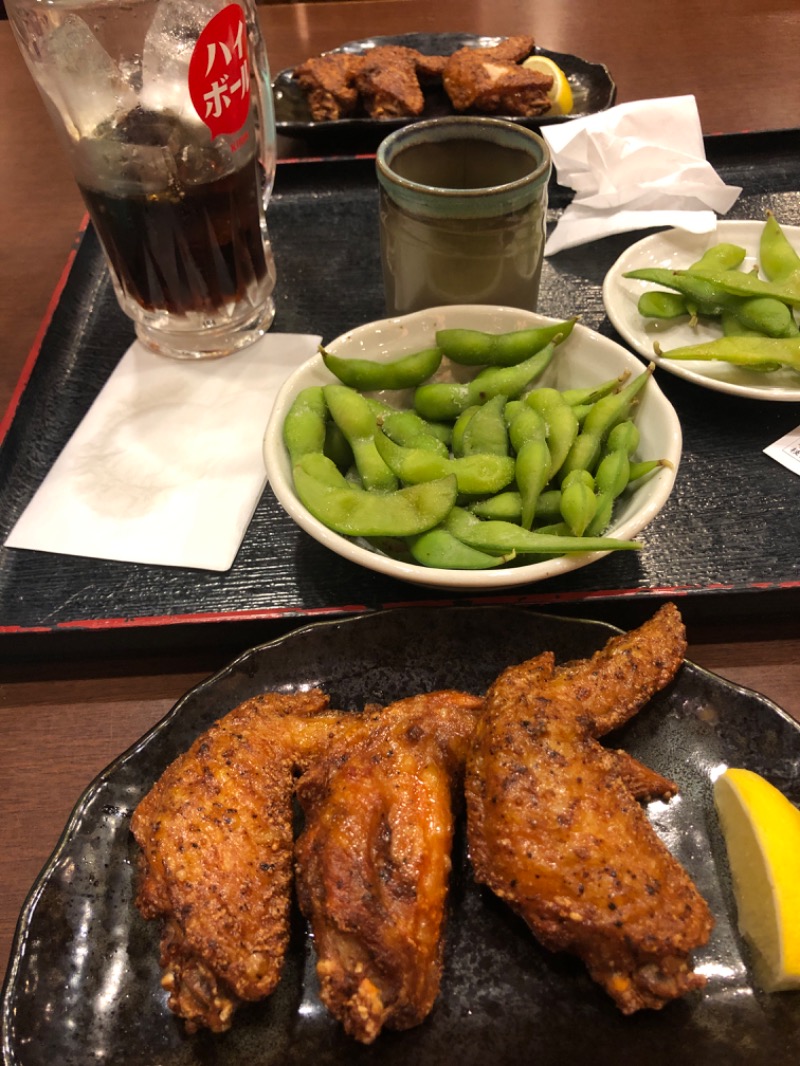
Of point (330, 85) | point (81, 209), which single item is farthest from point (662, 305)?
point (81, 209)

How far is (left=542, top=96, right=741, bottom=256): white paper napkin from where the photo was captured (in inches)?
83.9

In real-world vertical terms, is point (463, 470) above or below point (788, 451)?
above

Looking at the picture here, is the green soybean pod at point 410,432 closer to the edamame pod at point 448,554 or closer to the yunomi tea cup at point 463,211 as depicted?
the edamame pod at point 448,554

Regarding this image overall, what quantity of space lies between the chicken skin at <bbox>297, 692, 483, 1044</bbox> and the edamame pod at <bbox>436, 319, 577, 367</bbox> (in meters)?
0.78

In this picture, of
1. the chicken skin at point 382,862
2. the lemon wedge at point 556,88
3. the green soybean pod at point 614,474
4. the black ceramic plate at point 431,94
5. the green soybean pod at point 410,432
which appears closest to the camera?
the chicken skin at point 382,862

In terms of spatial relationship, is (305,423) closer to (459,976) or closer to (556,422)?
(556,422)

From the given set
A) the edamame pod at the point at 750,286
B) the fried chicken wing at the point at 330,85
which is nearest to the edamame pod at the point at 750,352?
the edamame pod at the point at 750,286

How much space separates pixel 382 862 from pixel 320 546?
0.67 metres

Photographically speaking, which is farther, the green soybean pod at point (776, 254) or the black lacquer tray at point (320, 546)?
the green soybean pod at point (776, 254)

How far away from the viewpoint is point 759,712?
1.16 m

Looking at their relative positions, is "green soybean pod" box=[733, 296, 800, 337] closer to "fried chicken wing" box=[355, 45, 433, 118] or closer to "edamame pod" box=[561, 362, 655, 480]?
"edamame pod" box=[561, 362, 655, 480]

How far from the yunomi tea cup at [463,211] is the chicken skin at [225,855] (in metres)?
1.01

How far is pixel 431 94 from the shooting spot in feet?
9.16

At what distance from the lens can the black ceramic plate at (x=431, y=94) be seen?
249 centimetres
